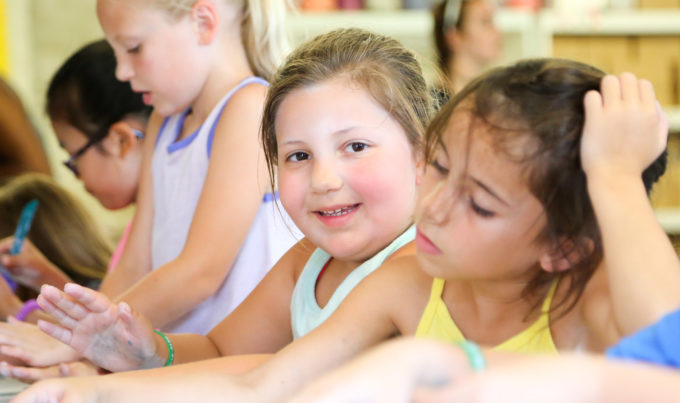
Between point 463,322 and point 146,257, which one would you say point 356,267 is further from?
point 146,257

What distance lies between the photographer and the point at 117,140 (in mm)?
1823

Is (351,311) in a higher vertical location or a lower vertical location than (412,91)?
lower

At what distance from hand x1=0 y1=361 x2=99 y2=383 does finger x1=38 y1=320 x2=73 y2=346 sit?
30 millimetres

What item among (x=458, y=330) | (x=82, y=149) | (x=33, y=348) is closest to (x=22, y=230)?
(x=82, y=149)

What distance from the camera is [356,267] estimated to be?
1069mm

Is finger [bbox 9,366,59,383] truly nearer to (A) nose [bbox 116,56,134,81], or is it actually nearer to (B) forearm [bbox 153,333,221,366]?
(B) forearm [bbox 153,333,221,366]

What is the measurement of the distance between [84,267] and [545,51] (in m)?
2.33

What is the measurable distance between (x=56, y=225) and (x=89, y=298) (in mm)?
1051

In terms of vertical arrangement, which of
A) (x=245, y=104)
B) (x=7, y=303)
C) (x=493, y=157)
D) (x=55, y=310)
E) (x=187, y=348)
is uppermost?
(x=493, y=157)

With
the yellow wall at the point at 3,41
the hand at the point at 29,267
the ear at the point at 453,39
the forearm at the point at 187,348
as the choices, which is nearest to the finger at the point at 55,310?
the forearm at the point at 187,348

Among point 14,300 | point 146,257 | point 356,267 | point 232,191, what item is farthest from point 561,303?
point 14,300

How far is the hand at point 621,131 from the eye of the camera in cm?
68

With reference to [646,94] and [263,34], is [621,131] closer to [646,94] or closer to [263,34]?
[646,94]

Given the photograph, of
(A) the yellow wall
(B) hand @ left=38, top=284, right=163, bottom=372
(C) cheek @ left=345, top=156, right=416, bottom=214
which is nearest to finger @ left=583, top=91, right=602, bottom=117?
(C) cheek @ left=345, top=156, right=416, bottom=214
